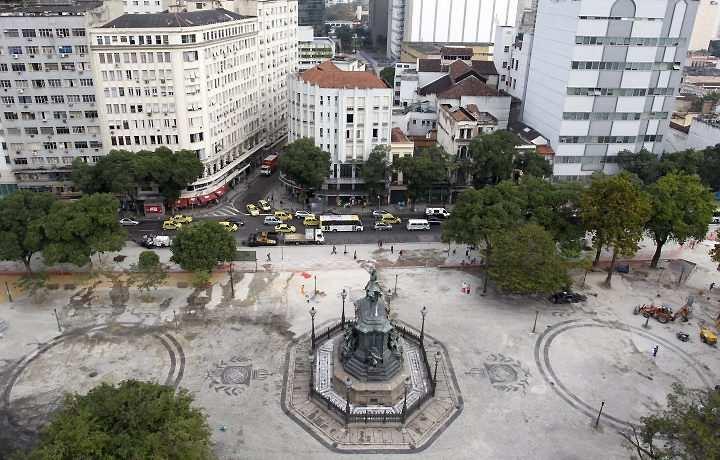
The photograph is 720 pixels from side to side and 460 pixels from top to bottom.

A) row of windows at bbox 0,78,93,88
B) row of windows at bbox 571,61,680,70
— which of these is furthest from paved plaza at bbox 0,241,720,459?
row of windows at bbox 571,61,680,70

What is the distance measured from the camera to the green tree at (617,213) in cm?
6481

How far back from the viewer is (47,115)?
280 ft

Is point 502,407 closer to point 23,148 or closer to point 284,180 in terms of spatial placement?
point 284,180

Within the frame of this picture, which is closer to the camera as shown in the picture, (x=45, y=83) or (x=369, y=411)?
(x=369, y=411)

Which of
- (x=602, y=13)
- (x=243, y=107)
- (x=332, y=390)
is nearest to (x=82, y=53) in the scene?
(x=243, y=107)

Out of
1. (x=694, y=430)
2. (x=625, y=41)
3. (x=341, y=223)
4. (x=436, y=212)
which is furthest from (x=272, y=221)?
(x=625, y=41)

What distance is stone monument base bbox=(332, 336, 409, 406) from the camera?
47375 mm

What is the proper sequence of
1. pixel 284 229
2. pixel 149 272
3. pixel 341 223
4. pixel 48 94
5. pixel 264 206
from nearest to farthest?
pixel 149 272 → pixel 284 229 → pixel 48 94 → pixel 341 223 → pixel 264 206

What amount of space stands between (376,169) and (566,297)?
37687mm

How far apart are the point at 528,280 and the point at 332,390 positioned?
26.5 meters

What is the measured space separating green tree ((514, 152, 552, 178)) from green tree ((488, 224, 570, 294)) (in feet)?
105

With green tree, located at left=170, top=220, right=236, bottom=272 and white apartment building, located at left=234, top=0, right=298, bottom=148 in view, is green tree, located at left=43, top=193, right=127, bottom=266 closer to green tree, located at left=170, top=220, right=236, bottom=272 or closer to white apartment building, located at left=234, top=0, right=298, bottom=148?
green tree, located at left=170, top=220, right=236, bottom=272

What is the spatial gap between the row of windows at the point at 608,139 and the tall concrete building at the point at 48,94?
81.4 m

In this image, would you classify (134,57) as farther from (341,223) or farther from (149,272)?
(341,223)
